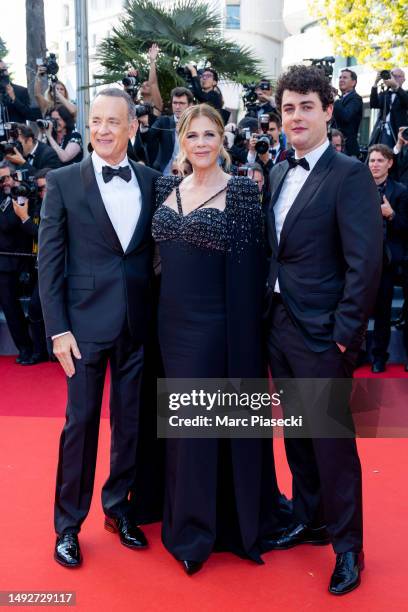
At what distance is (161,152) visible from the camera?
6.42 meters

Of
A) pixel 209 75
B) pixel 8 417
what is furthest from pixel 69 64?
pixel 8 417

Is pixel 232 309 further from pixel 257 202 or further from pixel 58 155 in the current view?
pixel 58 155

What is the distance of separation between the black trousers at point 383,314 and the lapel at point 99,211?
3.37 metres

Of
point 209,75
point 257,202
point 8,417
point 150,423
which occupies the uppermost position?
point 209,75

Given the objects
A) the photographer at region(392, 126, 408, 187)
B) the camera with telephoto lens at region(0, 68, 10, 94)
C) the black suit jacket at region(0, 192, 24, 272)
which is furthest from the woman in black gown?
the camera with telephoto lens at region(0, 68, 10, 94)

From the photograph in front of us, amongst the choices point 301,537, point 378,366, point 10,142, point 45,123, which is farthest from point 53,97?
point 301,537

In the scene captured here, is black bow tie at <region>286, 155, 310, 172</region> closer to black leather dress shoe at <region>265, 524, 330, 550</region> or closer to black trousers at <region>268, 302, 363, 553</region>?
black trousers at <region>268, 302, 363, 553</region>

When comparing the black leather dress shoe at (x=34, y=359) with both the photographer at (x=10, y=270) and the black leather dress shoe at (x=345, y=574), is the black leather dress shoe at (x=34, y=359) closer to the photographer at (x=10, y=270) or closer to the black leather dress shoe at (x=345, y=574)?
the photographer at (x=10, y=270)

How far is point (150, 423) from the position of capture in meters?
3.01

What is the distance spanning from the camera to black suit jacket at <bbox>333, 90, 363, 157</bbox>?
7434 millimetres

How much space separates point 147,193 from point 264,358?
826mm

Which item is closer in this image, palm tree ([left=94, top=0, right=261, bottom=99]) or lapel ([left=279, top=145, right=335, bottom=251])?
lapel ([left=279, top=145, right=335, bottom=251])

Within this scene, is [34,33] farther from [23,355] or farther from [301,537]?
[301,537]

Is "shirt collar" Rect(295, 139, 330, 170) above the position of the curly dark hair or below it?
below
